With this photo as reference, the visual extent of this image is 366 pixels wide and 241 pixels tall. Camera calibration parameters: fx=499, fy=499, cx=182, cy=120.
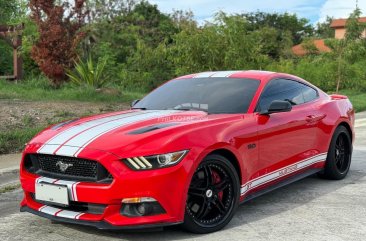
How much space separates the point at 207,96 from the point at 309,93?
162cm

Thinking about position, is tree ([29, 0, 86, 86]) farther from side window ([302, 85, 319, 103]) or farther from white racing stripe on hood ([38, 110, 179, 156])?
white racing stripe on hood ([38, 110, 179, 156])

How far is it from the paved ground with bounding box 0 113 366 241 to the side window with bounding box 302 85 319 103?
3.59 feet

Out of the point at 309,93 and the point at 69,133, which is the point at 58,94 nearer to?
the point at 309,93

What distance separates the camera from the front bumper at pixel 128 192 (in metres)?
3.92

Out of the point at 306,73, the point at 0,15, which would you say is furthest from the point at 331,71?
the point at 0,15

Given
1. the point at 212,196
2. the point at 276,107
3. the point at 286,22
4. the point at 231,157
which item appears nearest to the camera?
the point at 212,196

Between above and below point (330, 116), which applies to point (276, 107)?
above

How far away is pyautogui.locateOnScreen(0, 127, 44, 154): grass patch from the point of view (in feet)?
28.3

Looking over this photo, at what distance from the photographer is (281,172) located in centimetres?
535

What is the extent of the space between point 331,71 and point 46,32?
14665 mm

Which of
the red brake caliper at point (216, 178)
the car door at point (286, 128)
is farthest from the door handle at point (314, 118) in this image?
the red brake caliper at point (216, 178)

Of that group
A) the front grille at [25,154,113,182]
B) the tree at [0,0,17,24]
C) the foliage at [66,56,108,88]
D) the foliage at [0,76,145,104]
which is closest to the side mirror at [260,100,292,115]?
the front grille at [25,154,113,182]

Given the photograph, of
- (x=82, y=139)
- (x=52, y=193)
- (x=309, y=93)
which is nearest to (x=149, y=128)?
(x=82, y=139)

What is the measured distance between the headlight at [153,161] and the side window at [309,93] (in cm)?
263
